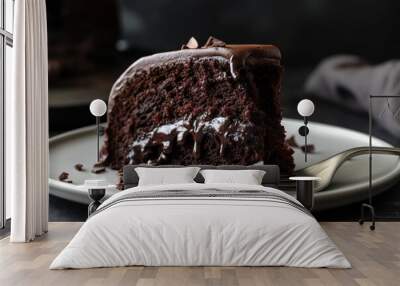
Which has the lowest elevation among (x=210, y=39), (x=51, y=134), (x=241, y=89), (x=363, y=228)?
(x=363, y=228)

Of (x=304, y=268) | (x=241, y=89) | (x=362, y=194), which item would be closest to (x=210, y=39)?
(x=241, y=89)

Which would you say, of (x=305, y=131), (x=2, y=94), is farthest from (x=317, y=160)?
(x=2, y=94)

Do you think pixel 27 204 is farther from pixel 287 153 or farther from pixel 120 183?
pixel 287 153

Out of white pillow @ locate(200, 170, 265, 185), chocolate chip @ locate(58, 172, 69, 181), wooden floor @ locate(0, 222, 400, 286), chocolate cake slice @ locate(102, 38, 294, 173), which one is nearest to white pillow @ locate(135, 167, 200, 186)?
white pillow @ locate(200, 170, 265, 185)

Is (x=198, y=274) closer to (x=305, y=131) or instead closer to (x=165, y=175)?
(x=165, y=175)

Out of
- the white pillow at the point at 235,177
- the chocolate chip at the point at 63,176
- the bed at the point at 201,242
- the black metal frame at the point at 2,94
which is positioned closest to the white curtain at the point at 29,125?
the black metal frame at the point at 2,94
